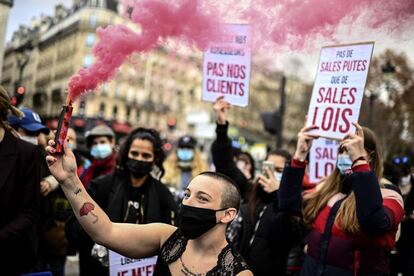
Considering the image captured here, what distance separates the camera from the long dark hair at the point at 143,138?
4246 millimetres

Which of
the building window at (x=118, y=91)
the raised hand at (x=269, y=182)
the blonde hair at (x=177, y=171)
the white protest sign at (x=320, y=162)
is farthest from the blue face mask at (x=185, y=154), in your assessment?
the building window at (x=118, y=91)

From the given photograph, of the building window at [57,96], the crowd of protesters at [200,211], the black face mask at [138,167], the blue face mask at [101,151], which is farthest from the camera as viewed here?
the building window at [57,96]

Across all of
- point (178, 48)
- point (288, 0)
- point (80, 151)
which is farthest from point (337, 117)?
point (80, 151)

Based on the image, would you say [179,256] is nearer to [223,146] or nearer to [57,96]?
[223,146]

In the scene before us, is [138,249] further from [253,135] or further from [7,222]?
[253,135]

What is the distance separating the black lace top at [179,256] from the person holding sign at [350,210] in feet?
2.88

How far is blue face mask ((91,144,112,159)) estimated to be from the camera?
5457 mm

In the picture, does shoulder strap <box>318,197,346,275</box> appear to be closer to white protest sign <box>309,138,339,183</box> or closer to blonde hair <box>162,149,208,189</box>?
white protest sign <box>309,138,339,183</box>

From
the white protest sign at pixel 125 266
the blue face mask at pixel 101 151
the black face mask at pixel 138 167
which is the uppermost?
the blue face mask at pixel 101 151

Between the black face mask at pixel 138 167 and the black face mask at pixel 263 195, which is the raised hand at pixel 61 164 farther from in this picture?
the black face mask at pixel 263 195

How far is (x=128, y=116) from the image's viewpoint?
201 feet

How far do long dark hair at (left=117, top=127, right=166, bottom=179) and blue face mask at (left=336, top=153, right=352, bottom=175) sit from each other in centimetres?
166

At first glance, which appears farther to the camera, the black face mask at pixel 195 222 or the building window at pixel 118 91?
the building window at pixel 118 91

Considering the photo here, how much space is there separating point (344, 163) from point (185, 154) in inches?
150
